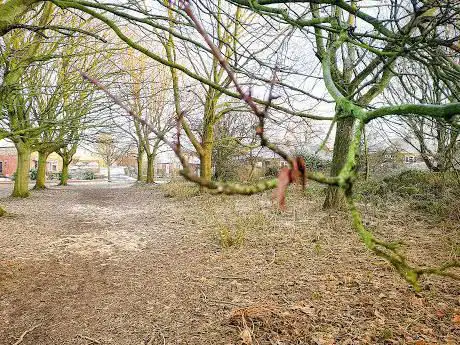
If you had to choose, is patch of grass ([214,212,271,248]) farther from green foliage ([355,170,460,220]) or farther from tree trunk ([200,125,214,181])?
tree trunk ([200,125,214,181])

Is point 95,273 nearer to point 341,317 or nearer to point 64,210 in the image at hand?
point 341,317

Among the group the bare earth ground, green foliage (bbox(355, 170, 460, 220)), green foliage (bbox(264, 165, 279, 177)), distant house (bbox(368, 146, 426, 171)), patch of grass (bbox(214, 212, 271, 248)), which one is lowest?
the bare earth ground

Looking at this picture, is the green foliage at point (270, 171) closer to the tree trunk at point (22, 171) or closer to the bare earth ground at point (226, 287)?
the bare earth ground at point (226, 287)

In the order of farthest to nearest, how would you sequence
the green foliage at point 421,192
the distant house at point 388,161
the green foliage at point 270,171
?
the green foliage at point 270,171 < the distant house at point 388,161 < the green foliage at point 421,192

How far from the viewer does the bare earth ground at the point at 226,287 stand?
286cm

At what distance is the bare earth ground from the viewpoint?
2.86 metres

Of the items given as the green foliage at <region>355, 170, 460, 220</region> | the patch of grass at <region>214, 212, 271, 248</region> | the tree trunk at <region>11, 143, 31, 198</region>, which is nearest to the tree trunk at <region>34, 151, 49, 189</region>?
the tree trunk at <region>11, 143, 31, 198</region>

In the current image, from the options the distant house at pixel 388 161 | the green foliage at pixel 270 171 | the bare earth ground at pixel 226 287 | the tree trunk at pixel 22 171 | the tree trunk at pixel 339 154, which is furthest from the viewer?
the green foliage at pixel 270 171

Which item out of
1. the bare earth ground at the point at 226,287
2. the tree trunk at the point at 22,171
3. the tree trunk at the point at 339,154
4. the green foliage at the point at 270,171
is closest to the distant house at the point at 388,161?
the green foliage at the point at 270,171

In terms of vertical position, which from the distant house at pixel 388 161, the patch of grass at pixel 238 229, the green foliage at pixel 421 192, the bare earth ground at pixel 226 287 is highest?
the distant house at pixel 388 161

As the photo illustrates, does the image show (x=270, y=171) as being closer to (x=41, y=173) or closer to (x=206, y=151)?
(x=206, y=151)

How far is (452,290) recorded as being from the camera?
3.44 m

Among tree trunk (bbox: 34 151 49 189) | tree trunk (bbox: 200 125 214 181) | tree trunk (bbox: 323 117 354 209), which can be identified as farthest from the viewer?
tree trunk (bbox: 34 151 49 189)

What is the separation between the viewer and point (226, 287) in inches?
152
